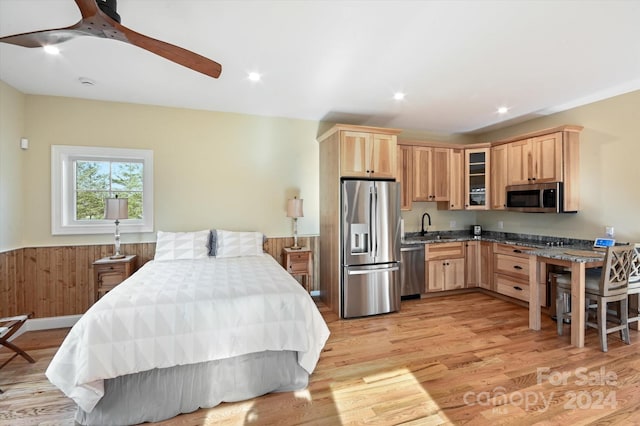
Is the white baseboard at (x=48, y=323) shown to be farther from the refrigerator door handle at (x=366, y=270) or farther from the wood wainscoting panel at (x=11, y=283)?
the refrigerator door handle at (x=366, y=270)

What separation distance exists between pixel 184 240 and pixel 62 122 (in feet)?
6.64

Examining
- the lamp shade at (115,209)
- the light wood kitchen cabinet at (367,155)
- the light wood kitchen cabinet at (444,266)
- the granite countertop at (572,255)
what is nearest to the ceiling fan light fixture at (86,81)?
the lamp shade at (115,209)

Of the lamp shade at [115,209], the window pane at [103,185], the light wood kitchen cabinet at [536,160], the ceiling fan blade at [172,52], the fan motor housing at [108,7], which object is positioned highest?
the fan motor housing at [108,7]

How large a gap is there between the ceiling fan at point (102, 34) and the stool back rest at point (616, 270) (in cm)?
385

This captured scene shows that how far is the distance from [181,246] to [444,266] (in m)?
3.79

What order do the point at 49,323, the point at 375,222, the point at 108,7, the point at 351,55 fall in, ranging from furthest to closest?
the point at 375,222 → the point at 49,323 → the point at 351,55 → the point at 108,7

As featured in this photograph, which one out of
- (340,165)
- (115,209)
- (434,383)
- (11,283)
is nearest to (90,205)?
(115,209)

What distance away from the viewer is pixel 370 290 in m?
3.76

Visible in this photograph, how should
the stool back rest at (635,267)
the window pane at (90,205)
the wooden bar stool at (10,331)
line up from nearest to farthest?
1. the wooden bar stool at (10,331)
2. the stool back rest at (635,267)
3. the window pane at (90,205)

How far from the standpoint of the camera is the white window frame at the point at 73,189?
11.4 feet

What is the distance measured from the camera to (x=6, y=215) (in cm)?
311

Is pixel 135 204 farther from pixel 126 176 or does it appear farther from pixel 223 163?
pixel 223 163

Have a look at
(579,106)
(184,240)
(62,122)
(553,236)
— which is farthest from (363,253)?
(62,122)

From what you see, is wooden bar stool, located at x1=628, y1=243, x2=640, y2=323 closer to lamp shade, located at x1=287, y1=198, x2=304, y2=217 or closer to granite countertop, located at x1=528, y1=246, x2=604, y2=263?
granite countertop, located at x1=528, y1=246, x2=604, y2=263
